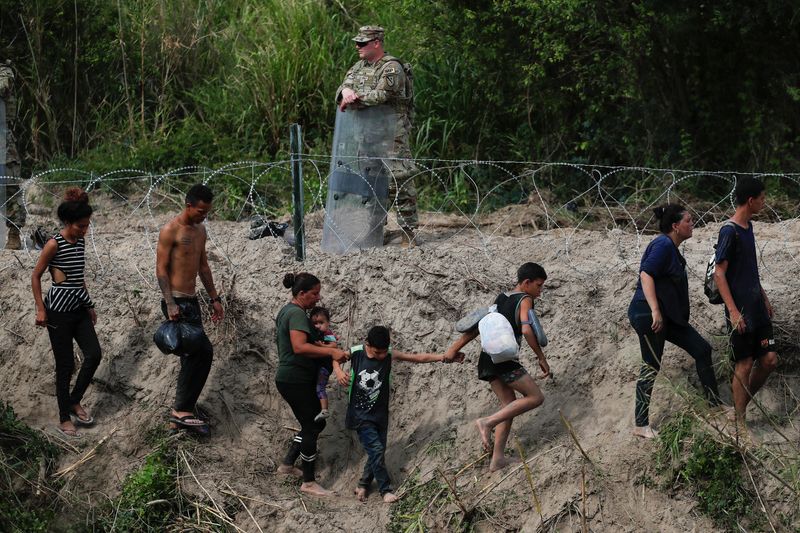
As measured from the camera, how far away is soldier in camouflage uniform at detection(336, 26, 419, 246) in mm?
9188

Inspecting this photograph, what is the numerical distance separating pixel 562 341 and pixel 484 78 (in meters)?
→ 5.54

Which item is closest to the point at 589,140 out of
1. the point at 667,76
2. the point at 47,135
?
the point at 667,76

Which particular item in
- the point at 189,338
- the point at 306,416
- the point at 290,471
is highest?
the point at 189,338

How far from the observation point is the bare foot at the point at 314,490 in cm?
744

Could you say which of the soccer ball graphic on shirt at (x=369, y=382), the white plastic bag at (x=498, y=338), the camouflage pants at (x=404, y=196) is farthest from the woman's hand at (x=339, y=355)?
the camouflage pants at (x=404, y=196)

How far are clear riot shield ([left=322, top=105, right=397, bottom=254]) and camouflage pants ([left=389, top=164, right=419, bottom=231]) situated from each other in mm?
85

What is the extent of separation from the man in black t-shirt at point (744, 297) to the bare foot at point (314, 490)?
2.61 meters

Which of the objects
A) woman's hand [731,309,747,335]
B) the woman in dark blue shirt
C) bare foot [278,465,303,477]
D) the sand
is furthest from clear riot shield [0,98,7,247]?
woman's hand [731,309,747,335]

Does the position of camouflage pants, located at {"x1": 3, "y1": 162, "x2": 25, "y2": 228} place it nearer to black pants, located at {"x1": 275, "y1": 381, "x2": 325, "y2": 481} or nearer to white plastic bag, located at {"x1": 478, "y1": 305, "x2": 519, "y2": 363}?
black pants, located at {"x1": 275, "y1": 381, "x2": 325, "y2": 481}

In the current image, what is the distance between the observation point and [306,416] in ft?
24.3

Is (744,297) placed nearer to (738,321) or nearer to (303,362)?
(738,321)

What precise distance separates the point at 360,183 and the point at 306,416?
2.44 metres

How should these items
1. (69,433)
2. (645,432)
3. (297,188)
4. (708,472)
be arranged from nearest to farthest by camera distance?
(708,472) < (645,432) < (69,433) < (297,188)

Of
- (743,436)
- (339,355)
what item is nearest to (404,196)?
(339,355)
